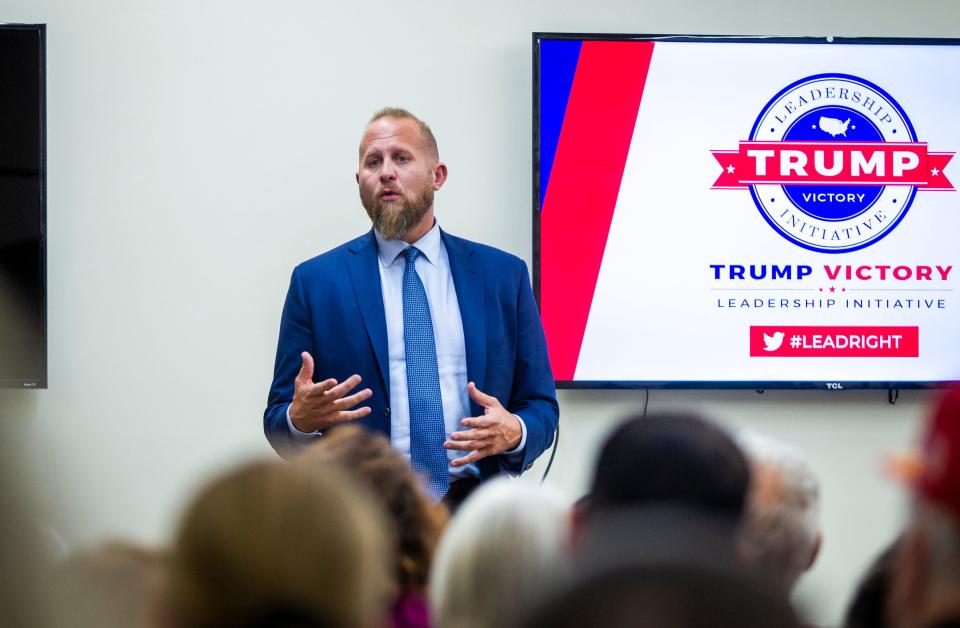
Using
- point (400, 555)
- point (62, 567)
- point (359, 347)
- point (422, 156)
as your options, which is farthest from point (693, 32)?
point (62, 567)

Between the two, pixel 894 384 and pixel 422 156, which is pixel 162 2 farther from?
pixel 894 384

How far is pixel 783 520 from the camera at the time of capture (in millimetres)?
1571

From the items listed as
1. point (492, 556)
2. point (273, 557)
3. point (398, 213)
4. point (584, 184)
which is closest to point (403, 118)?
point (398, 213)

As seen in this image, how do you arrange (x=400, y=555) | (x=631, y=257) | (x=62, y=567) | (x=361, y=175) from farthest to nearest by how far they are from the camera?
1. (x=631, y=257)
2. (x=361, y=175)
3. (x=400, y=555)
4. (x=62, y=567)

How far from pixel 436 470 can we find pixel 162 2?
79.4 inches

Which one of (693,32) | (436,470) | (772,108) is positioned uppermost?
(693,32)

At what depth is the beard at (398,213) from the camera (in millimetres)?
3012

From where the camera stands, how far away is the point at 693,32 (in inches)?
154

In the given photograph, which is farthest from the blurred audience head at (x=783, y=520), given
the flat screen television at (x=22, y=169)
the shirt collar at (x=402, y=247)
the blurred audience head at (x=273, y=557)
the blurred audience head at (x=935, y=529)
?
the flat screen television at (x=22, y=169)

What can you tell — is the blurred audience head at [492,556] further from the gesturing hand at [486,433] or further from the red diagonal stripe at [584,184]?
the red diagonal stripe at [584,184]

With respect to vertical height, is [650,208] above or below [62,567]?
above

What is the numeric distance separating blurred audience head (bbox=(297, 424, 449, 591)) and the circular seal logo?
2.58m

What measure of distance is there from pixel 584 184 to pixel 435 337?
1078 millimetres

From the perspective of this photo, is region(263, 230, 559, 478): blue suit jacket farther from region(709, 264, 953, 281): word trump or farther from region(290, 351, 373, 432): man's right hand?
region(709, 264, 953, 281): word trump
